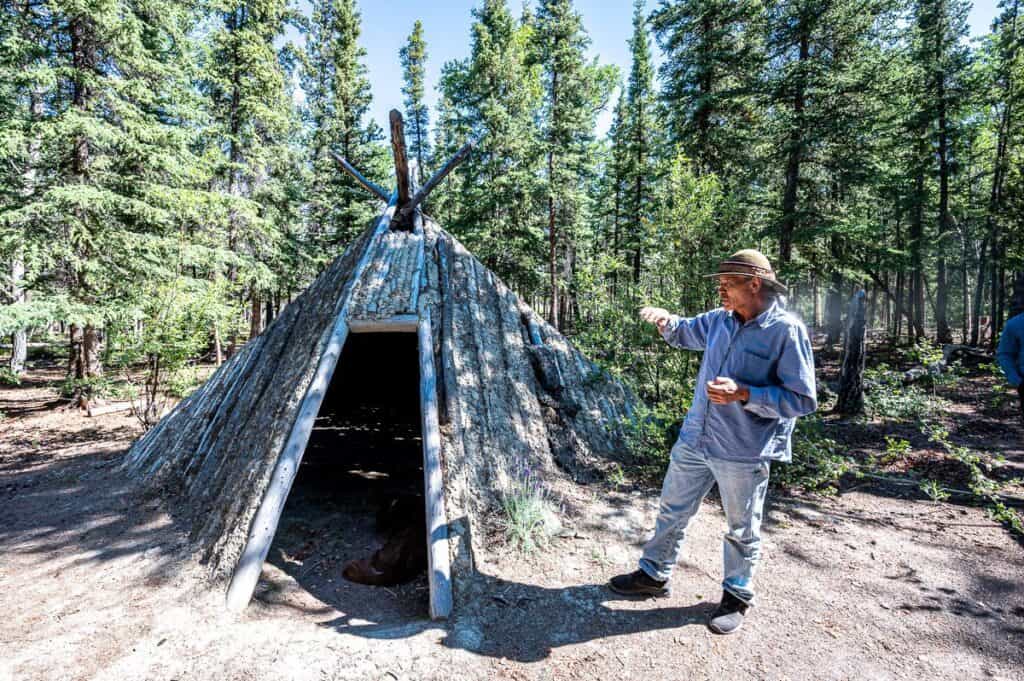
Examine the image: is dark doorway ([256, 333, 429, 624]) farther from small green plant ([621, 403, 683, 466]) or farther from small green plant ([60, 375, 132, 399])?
small green plant ([60, 375, 132, 399])

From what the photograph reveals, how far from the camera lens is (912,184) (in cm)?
1656

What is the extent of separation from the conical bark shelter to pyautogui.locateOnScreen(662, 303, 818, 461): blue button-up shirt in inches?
78.0

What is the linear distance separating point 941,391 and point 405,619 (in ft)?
42.6

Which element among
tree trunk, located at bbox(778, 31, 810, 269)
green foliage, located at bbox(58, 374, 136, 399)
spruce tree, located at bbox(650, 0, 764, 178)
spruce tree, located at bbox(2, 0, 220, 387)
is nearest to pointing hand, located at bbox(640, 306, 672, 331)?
green foliage, located at bbox(58, 374, 136, 399)

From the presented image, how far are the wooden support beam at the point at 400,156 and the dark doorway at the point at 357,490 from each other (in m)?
2.33

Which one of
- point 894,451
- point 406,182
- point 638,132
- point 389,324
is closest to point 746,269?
point 389,324

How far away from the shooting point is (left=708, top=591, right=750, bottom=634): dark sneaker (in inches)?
109

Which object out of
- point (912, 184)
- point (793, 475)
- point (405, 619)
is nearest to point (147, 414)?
point (405, 619)

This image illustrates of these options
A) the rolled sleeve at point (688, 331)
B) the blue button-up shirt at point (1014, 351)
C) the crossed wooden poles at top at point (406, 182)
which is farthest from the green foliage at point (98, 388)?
the blue button-up shirt at point (1014, 351)

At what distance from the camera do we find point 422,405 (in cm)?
411

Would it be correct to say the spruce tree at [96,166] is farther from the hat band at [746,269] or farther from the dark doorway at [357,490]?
the hat band at [746,269]

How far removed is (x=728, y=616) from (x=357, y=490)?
4476 millimetres

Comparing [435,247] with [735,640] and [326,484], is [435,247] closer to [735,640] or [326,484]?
[326,484]

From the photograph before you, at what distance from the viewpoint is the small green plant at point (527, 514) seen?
3707 mm
